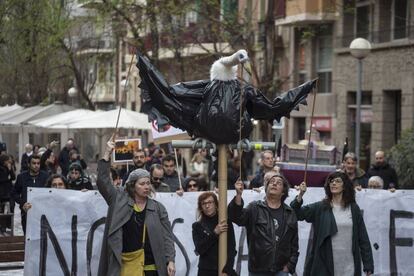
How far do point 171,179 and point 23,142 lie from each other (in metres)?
22.4

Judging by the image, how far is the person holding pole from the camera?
944 cm

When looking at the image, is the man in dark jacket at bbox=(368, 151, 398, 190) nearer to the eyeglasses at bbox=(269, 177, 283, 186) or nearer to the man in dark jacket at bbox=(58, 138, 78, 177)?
the eyeglasses at bbox=(269, 177, 283, 186)

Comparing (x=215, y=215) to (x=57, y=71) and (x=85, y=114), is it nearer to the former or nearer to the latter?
(x=85, y=114)

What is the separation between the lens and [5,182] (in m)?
21.0

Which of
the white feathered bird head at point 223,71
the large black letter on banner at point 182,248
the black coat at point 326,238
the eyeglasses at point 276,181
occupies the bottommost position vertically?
the large black letter on banner at point 182,248

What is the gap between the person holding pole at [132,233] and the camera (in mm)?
9438

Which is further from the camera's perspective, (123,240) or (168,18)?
(168,18)

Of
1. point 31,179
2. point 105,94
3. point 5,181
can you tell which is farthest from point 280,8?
point 105,94

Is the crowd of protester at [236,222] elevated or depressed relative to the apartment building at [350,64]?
depressed

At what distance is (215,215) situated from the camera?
9.93m

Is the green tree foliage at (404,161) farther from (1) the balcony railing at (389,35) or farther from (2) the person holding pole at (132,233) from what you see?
(2) the person holding pole at (132,233)

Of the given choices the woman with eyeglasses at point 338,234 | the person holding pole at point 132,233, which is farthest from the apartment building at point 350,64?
the person holding pole at point 132,233

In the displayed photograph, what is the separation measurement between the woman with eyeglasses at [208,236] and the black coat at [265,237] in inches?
6.1

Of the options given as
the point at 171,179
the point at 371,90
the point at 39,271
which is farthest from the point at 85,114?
the point at 39,271
